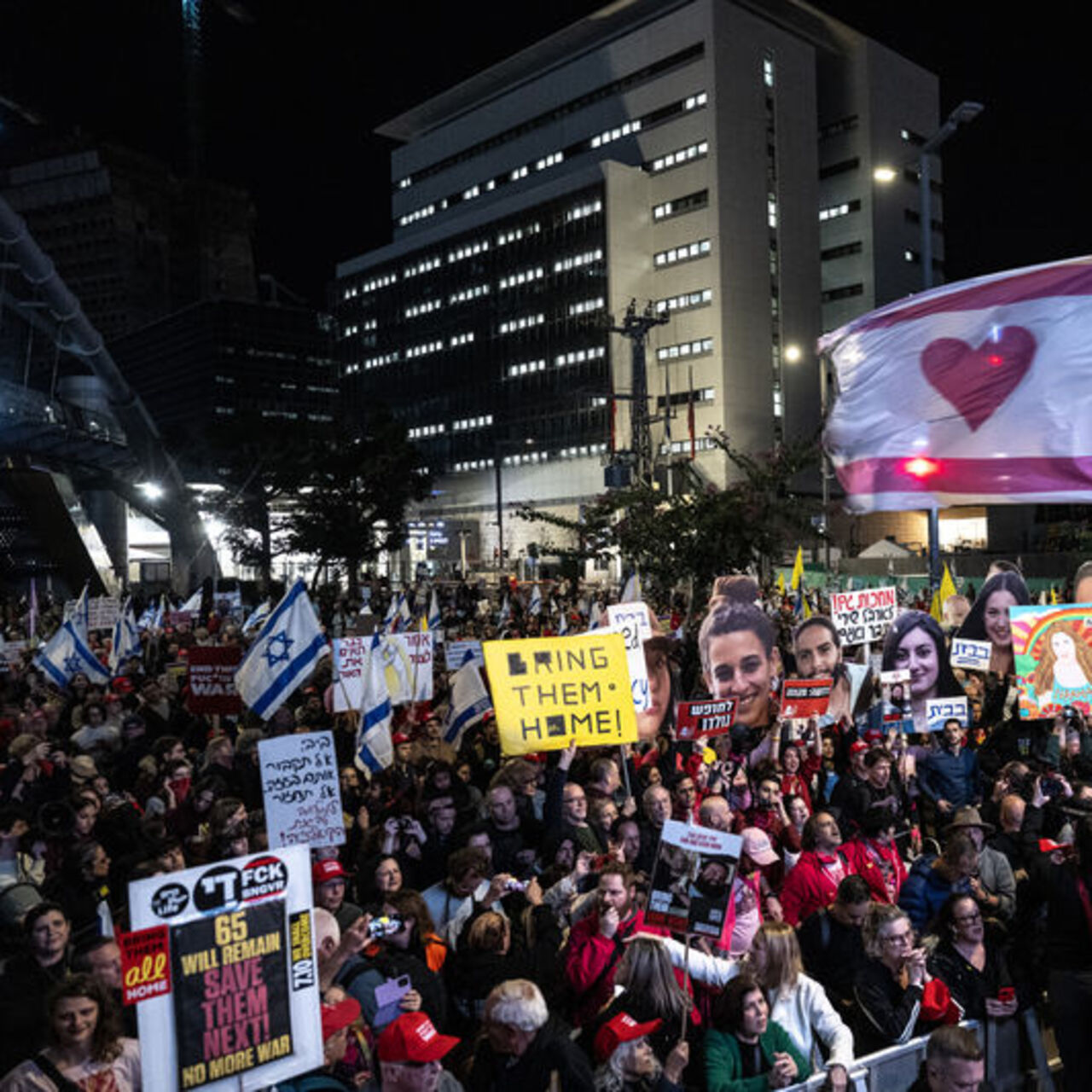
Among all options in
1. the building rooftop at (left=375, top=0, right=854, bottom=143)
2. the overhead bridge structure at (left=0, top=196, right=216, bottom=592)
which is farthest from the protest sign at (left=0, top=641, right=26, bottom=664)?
the building rooftop at (left=375, top=0, right=854, bottom=143)

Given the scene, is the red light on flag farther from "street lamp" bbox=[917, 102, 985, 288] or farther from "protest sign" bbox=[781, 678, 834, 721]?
"street lamp" bbox=[917, 102, 985, 288]

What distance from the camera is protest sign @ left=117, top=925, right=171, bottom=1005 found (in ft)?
12.0

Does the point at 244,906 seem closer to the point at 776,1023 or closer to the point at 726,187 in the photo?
the point at 776,1023

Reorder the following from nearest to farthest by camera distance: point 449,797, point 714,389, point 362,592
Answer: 1. point 449,797
2. point 362,592
3. point 714,389

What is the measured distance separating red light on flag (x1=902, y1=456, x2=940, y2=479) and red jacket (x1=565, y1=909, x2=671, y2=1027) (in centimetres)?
318

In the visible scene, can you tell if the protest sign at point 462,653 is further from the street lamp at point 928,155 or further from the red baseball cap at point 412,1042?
the red baseball cap at point 412,1042

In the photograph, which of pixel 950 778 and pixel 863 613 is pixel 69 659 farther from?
pixel 950 778

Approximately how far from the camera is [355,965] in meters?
5.11

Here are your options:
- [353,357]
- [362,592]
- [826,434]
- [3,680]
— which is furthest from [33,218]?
[826,434]

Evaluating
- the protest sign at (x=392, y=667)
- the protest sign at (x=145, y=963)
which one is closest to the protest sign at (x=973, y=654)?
the protest sign at (x=392, y=667)

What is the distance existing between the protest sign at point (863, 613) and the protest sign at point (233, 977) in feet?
31.5

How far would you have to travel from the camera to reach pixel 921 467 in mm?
6656

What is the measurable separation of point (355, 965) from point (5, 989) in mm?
1602

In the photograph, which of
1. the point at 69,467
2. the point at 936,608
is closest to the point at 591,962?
the point at 936,608
